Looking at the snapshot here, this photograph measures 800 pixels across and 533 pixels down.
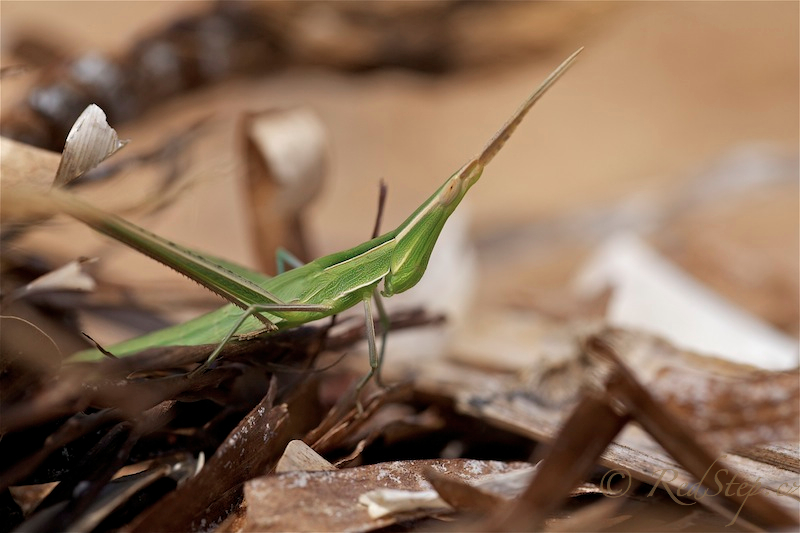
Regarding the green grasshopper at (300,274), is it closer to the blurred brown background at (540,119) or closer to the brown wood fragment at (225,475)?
the brown wood fragment at (225,475)

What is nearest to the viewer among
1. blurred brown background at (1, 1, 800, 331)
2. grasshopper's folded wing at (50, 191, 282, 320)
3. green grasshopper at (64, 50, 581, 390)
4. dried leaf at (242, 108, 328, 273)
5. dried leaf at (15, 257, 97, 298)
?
grasshopper's folded wing at (50, 191, 282, 320)

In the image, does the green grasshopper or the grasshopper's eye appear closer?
the green grasshopper

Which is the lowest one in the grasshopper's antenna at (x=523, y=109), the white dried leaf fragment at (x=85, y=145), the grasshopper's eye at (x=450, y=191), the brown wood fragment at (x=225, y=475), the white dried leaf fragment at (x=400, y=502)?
the brown wood fragment at (x=225, y=475)

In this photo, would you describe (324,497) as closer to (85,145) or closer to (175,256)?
(175,256)

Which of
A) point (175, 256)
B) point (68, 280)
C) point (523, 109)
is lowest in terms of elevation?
point (68, 280)

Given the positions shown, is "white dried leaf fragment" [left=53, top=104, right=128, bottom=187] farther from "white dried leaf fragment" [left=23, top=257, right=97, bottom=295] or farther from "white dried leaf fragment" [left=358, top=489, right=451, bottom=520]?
"white dried leaf fragment" [left=358, top=489, right=451, bottom=520]

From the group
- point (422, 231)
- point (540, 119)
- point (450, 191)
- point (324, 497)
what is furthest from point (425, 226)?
point (540, 119)

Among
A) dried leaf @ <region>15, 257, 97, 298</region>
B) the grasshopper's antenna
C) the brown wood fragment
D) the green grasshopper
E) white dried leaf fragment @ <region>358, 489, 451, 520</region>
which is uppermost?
the grasshopper's antenna

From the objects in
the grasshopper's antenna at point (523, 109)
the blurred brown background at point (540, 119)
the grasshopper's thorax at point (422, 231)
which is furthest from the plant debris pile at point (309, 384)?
the grasshopper's antenna at point (523, 109)

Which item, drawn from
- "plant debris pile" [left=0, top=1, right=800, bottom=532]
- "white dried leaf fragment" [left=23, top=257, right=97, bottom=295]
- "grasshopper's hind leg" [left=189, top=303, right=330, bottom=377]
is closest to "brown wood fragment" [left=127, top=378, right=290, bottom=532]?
"plant debris pile" [left=0, top=1, right=800, bottom=532]
